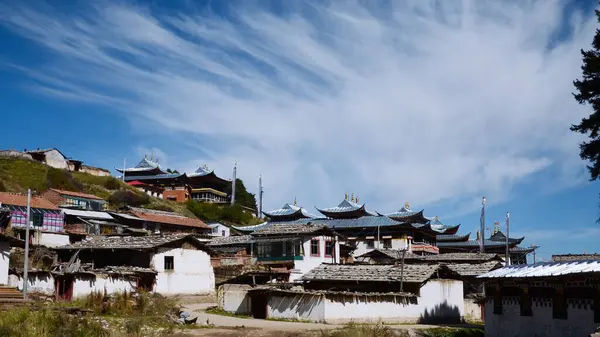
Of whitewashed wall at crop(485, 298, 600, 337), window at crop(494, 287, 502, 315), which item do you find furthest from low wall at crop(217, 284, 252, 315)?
window at crop(494, 287, 502, 315)

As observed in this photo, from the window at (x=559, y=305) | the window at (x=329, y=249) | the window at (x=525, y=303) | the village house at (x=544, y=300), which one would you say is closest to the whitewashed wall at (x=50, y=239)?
the window at (x=329, y=249)

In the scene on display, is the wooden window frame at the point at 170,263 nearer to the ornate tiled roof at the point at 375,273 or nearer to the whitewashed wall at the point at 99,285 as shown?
the whitewashed wall at the point at 99,285

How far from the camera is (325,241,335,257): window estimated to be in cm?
5019

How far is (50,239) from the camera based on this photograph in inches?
2016

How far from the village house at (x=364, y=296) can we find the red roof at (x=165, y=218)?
3229 cm

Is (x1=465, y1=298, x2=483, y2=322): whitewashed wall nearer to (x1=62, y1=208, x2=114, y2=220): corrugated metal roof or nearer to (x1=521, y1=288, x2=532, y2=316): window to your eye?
(x1=521, y1=288, x2=532, y2=316): window

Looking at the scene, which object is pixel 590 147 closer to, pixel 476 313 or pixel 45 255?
pixel 476 313

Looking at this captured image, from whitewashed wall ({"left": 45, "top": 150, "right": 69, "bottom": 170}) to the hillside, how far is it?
92.9 inches

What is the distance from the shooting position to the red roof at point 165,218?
216 feet

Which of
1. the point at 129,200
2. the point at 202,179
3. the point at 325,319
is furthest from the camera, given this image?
the point at 202,179

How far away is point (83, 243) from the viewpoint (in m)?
44.7

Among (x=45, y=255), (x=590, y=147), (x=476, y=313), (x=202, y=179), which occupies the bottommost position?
(x=476, y=313)

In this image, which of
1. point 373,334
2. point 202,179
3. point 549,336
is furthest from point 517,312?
point 202,179

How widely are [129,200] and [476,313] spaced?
5424 centimetres
